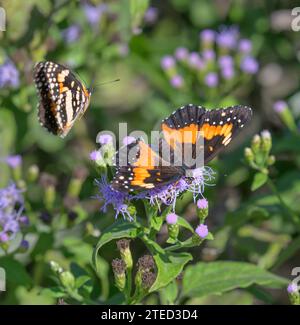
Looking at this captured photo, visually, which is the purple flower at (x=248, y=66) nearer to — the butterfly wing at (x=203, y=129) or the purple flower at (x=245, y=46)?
the purple flower at (x=245, y=46)

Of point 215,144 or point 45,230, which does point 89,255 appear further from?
point 215,144

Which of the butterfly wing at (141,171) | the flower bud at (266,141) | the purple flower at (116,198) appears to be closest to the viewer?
the butterfly wing at (141,171)

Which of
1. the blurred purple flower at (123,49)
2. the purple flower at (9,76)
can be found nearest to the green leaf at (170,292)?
the purple flower at (9,76)

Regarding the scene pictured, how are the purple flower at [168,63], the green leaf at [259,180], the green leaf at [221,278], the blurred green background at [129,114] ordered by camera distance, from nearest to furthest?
the green leaf at [221,278] < the green leaf at [259,180] < the blurred green background at [129,114] < the purple flower at [168,63]

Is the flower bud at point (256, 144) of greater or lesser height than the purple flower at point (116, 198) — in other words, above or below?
above

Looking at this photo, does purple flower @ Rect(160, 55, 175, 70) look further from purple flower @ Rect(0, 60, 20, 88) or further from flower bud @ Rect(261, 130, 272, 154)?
flower bud @ Rect(261, 130, 272, 154)

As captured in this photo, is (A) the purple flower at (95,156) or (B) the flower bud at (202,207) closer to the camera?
(B) the flower bud at (202,207)

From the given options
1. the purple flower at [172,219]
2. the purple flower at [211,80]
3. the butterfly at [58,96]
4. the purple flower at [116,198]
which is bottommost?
the purple flower at [172,219]
